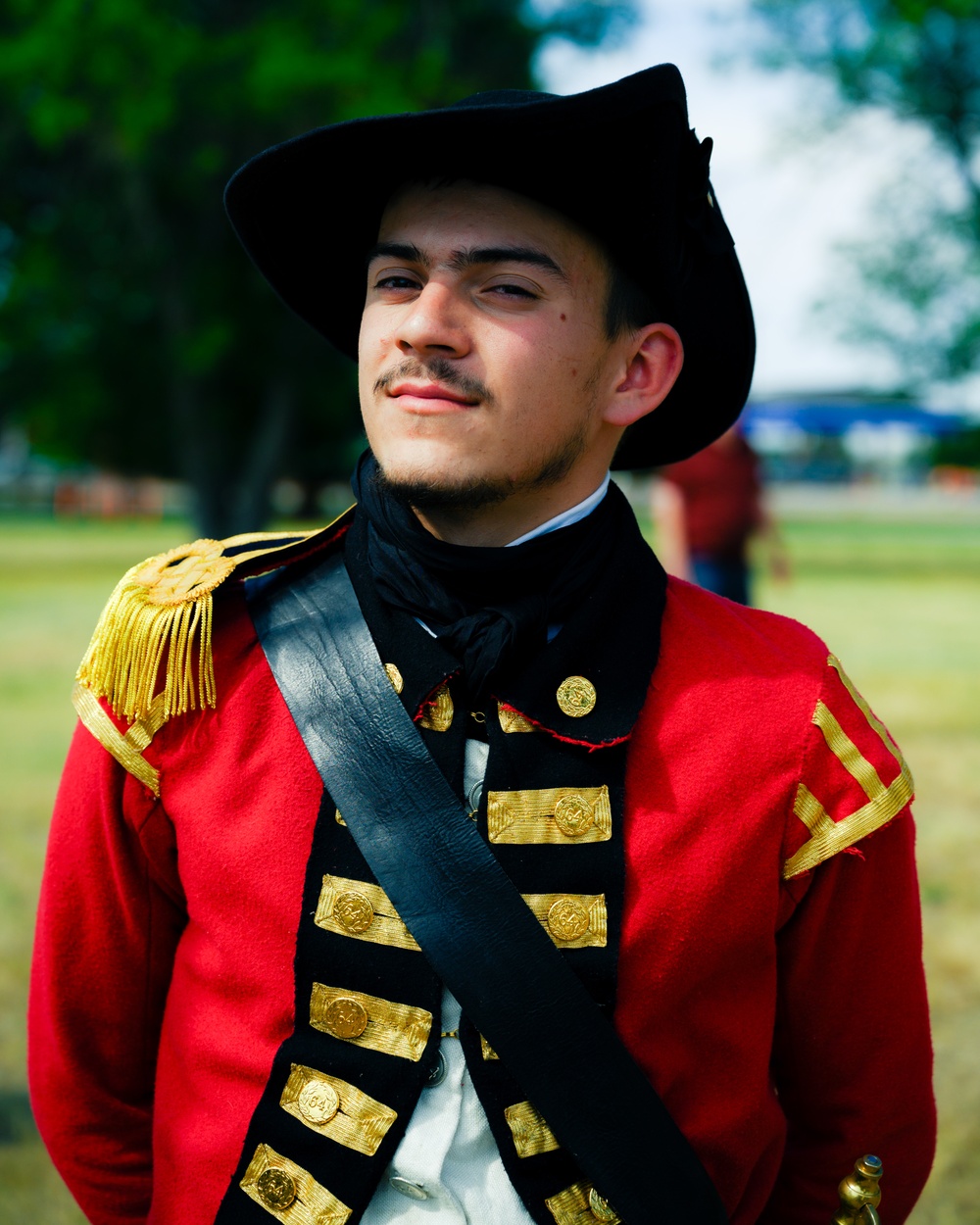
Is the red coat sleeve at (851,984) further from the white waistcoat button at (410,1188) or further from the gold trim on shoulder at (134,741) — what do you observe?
the gold trim on shoulder at (134,741)

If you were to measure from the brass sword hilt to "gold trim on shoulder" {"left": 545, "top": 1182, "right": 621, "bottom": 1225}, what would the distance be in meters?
0.33

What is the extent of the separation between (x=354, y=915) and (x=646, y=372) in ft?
3.20

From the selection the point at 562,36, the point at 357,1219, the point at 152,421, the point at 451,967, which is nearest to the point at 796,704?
the point at 451,967

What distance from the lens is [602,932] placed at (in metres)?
1.66

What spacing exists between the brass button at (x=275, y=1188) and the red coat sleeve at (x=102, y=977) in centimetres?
37

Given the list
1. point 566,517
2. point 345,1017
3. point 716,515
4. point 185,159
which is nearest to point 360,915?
point 345,1017

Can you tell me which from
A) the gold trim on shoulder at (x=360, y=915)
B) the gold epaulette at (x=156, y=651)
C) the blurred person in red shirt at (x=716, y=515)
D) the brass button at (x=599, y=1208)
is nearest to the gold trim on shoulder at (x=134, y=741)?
Result: the gold epaulette at (x=156, y=651)

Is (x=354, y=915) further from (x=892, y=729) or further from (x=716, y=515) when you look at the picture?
(x=892, y=729)

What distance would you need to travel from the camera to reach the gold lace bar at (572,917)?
5.44 feet

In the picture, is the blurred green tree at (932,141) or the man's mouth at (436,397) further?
the blurred green tree at (932,141)

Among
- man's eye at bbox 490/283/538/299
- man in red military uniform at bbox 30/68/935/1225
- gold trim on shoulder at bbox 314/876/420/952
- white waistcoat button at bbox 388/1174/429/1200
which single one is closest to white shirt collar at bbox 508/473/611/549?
man in red military uniform at bbox 30/68/935/1225

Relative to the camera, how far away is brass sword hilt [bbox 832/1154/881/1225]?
168cm

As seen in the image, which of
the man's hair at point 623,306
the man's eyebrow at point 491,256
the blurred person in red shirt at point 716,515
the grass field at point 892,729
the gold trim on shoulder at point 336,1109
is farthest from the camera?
the blurred person in red shirt at point 716,515

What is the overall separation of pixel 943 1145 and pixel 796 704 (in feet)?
7.40
